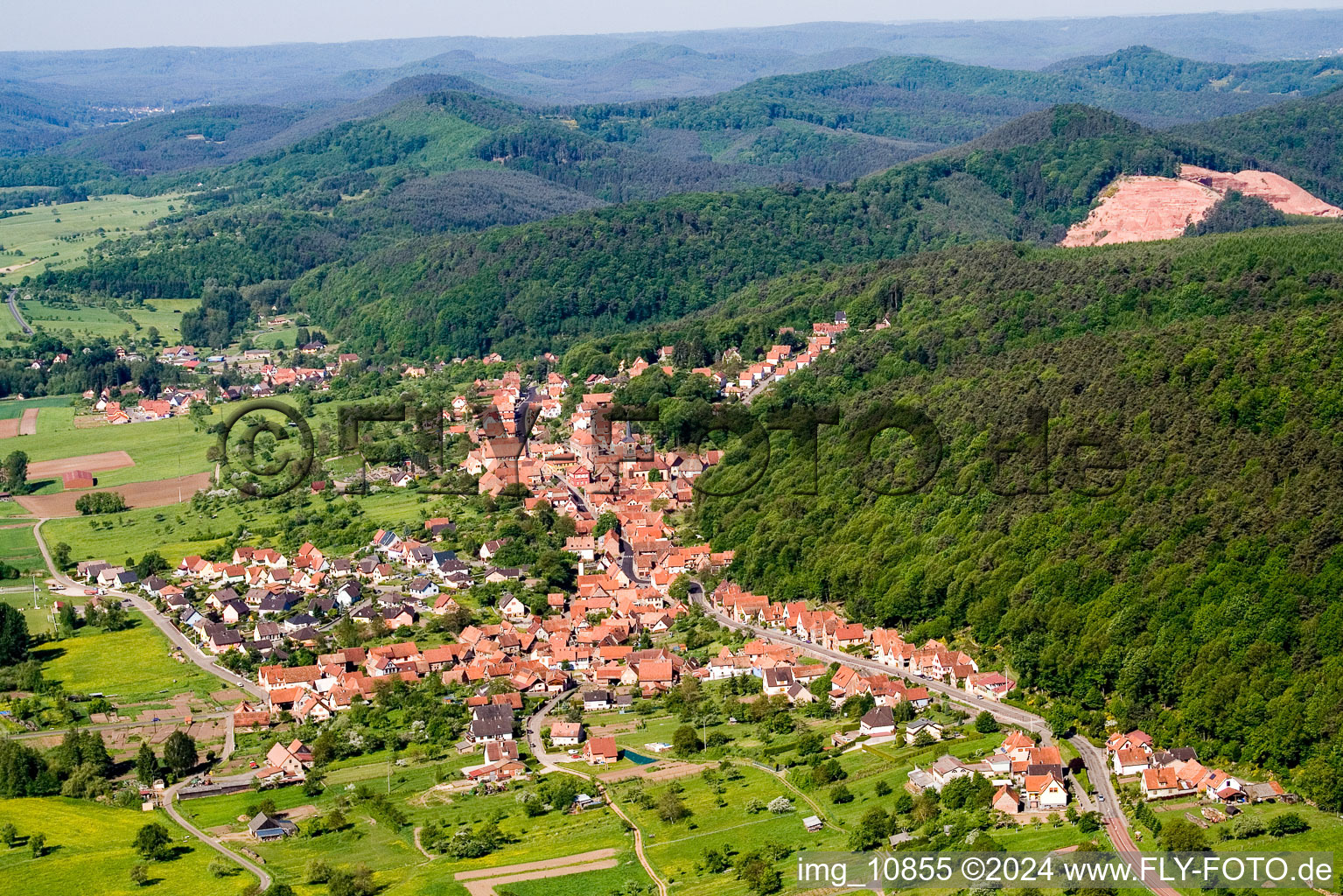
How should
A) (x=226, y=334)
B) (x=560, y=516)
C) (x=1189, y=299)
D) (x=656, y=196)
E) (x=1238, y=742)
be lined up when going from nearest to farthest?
(x=1238, y=742) → (x=560, y=516) → (x=1189, y=299) → (x=226, y=334) → (x=656, y=196)

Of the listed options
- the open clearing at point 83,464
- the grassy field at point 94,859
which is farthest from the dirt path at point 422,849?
the open clearing at point 83,464

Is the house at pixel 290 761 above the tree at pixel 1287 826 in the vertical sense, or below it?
below

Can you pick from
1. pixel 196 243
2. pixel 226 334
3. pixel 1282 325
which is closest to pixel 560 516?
pixel 1282 325

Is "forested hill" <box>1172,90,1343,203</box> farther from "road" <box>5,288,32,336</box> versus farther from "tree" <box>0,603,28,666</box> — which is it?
"tree" <box>0,603,28,666</box>

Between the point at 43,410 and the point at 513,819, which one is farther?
the point at 43,410

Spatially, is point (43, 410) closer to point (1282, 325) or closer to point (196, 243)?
point (196, 243)

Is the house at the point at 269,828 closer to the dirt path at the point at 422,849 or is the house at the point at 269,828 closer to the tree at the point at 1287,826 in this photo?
the dirt path at the point at 422,849

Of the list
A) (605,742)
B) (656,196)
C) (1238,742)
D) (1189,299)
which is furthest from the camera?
(656,196)
